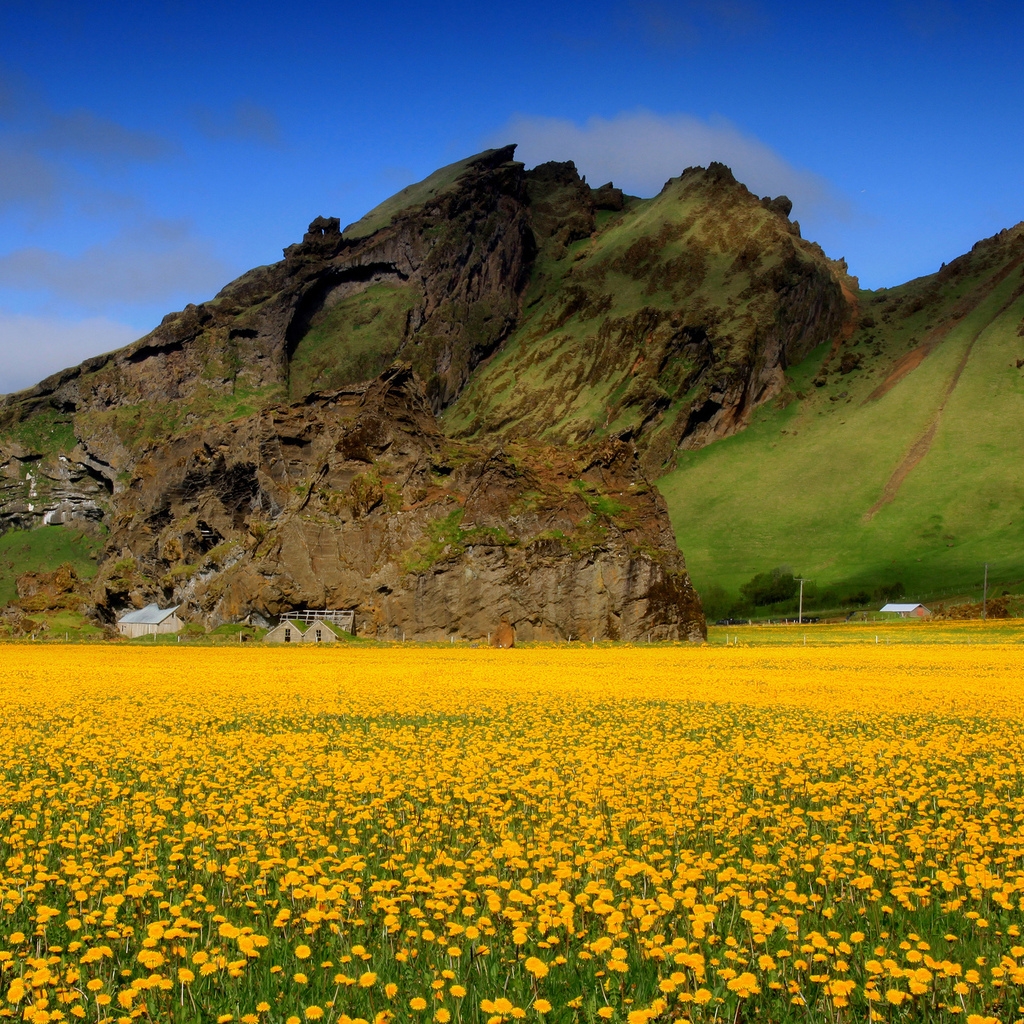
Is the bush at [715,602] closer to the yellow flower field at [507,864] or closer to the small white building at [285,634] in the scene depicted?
the small white building at [285,634]

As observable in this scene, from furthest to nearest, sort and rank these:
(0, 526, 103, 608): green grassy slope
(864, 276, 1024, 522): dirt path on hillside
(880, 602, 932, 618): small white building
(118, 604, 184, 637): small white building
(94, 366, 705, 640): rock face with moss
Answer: (0, 526, 103, 608): green grassy slope
(864, 276, 1024, 522): dirt path on hillside
(880, 602, 932, 618): small white building
(118, 604, 184, 637): small white building
(94, 366, 705, 640): rock face with moss

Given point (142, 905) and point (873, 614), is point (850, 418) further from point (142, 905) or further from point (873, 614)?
point (142, 905)

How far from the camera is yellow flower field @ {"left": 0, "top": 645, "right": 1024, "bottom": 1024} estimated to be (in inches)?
294

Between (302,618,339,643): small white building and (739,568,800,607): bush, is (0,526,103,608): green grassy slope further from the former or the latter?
(739,568,800,607): bush

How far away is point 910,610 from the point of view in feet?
384

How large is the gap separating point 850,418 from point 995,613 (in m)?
76.6

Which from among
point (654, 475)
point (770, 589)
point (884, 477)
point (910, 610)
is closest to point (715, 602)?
point (770, 589)

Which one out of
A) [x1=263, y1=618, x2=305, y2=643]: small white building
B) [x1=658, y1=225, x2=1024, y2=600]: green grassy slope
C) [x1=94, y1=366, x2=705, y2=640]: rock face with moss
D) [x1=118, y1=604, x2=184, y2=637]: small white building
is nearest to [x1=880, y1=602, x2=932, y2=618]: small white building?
[x1=658, y1=225, x2=1024, y2=600]: green grassy slope

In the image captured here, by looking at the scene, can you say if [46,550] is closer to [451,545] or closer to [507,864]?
[451,545]

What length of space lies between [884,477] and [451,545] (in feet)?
351

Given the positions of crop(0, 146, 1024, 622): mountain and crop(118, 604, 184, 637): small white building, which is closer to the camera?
crop(0, 146, 1024, 622): mountain

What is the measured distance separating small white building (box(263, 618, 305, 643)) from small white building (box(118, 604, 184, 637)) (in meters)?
21.0

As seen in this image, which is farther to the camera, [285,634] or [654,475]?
[654,475]

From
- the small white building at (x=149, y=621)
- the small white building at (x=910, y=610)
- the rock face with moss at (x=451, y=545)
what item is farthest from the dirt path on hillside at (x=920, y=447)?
the small white building at (x=149, y=621)
